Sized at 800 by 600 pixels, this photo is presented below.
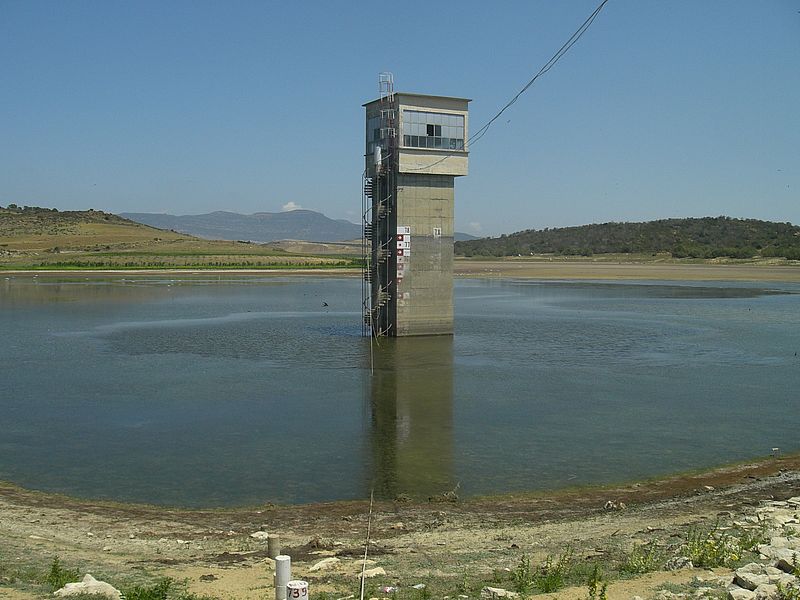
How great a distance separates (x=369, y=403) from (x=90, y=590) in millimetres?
Answer: 16538

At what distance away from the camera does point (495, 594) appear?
8.82 metres

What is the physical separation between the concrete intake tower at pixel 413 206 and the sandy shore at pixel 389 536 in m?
24.0

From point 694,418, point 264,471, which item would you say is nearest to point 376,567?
point 264,471

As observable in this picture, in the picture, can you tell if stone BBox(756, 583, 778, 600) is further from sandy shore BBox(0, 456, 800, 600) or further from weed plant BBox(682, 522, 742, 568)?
weed plant BBox(682, 522, 742, 568)

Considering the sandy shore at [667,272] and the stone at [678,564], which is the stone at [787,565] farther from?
the sandy shore at [667,272]

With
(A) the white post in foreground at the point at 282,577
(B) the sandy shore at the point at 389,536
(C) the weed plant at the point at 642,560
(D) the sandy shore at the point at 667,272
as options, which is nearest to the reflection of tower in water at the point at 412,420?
(B) the sandy shore at the point at 389,536

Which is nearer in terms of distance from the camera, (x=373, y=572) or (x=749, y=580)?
(x=749, y=580)

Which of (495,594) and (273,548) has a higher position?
(495,594)

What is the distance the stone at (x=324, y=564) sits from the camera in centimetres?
1029

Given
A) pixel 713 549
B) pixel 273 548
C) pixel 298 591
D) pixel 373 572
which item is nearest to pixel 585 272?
pixel 713 549

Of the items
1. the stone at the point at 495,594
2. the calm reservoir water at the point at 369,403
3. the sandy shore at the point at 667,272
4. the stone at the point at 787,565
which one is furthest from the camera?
the sandy shore at the point at 667,272

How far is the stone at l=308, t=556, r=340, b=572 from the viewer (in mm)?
10289

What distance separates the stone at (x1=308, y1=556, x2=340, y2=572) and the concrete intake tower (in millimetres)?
28614

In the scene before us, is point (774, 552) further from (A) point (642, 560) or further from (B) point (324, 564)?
(B) point (324, 564)
